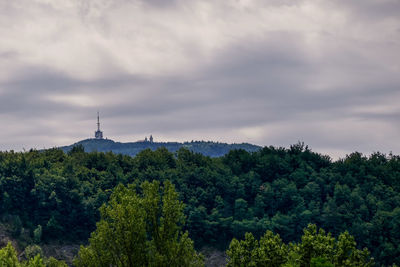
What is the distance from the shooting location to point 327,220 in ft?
244

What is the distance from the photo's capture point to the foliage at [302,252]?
28953 millimetres

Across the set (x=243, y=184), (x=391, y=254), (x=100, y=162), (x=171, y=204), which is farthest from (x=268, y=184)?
(x=171, y=204)

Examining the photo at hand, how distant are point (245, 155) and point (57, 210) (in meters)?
31.8

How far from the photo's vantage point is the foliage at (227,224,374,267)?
95.0ft

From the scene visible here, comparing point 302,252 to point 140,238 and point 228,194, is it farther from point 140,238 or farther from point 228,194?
point 228,194

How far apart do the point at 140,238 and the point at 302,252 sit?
351 inches

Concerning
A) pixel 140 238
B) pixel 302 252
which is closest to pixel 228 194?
pixel 302 252

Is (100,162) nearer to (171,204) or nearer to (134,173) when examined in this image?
(134,173)

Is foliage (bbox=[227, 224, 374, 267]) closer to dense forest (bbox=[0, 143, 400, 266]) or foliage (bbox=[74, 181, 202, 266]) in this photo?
foliage (bbox=[74, 181, 202, 266])

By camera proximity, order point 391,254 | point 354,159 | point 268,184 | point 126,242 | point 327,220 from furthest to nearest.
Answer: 1. point 354,159
2. point 268,184
3. point 327,220
4. point 391,254
5. point 126,242

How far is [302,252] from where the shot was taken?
95.6 feet

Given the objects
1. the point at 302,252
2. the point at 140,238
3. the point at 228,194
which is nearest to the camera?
the point at 140,238

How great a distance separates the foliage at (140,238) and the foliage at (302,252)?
3685 millimetres

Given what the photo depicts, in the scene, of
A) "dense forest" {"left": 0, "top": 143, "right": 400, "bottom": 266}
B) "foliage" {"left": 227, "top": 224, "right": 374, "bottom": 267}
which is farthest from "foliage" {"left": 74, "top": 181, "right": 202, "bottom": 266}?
"dense forest" {"left": 0, "top": 143, "right": 400, "bottom": 266}
